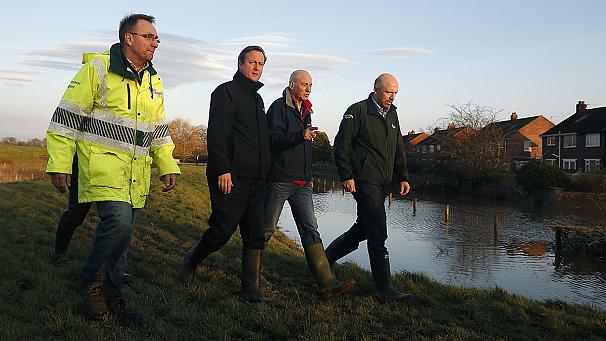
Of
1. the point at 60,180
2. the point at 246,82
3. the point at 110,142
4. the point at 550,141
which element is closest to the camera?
the point at 60,180

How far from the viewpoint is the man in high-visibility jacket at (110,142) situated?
11.7 ft

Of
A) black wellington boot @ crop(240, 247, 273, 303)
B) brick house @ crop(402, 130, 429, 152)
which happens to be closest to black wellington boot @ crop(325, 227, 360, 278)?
black wellington boot @ crop(240, 247, 273, 303)

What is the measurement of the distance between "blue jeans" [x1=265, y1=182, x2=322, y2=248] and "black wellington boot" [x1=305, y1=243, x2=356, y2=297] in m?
0.10

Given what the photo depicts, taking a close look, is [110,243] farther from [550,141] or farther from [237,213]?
[550,141]

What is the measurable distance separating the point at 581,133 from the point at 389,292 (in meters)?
50.3

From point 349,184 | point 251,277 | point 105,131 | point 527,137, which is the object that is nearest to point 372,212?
point 349,184

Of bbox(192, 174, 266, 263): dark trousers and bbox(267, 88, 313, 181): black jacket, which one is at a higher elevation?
bbox(267, 88, 313, 181): black jacket

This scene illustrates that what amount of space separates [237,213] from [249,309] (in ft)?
2.82

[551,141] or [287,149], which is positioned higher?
[551,141]

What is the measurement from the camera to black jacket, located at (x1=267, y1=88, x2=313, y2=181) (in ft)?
16.9

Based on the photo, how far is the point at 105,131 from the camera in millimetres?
3668

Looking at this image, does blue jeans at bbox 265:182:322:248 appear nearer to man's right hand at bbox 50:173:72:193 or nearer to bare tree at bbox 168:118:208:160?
man's right hand at bbox 50:173:72:193

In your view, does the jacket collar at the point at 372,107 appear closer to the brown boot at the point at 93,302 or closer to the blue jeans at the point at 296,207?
the blue jeans at the point at 296,207

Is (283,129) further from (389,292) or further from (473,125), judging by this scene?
(473,125)
